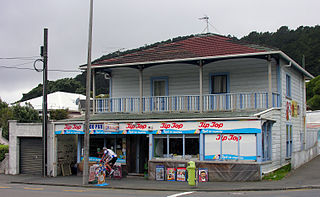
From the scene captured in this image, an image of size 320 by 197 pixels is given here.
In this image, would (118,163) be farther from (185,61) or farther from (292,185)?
(292,185)

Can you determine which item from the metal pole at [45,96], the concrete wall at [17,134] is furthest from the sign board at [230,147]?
the concrete wall at [17,134]

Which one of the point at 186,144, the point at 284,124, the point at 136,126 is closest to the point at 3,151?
the point at 136,126

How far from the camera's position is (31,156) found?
79.9 feet

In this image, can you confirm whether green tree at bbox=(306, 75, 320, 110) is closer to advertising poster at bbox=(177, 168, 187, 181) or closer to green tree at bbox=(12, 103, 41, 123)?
green tree at bbox=(12, 103, 41, 123)

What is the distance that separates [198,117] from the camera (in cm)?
1912

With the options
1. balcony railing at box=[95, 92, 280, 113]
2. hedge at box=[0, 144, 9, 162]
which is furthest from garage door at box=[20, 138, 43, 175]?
hedge at box=[0, 144, 9, 162]

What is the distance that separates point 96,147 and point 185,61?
6648mm

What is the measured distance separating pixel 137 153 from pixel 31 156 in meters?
6.80

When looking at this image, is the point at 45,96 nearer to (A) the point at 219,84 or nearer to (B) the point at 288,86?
(A) the point at 219,84

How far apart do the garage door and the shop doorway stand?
5.71m

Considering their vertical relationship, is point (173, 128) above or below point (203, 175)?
above

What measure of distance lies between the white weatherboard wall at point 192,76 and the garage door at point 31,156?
18.0 ft

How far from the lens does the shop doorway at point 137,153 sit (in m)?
21.7

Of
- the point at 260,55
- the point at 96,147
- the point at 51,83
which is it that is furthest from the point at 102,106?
the point at 51,83
